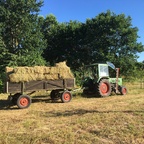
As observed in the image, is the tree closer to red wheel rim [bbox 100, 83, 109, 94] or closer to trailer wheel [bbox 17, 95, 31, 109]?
red wheel rim [bbox 100, 83, 109, 94]

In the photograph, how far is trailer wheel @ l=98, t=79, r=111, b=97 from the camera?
603 inches

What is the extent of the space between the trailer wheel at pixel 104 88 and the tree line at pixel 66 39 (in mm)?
10474

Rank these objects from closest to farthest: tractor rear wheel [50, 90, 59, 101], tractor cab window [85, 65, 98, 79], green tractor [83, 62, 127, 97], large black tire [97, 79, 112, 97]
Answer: tractor rear wheel [50, 90, 59, 101] < large black tire [97, 79, 112, 97] < green tractor [83, 62, 127, 97] < tractor cab window [85, 65, 98, 79]

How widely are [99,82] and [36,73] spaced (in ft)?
14.5

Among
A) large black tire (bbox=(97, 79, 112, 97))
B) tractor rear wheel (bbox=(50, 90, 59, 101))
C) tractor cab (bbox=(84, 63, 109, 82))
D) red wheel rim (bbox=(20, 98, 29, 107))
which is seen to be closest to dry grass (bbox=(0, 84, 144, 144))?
red wheel rim (bbox=(20, 98, 29, 107))

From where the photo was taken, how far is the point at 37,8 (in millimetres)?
27078

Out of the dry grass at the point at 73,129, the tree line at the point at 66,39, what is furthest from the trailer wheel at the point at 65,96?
the tree line at the point at 66,39

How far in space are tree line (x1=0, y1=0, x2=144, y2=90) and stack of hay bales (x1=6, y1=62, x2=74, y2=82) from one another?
10907 millimetres

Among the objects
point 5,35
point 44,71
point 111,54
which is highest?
point 5,35

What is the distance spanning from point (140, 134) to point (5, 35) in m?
21.7

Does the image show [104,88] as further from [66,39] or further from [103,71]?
[66,39]

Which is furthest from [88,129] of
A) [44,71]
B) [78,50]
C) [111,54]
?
[78,50]

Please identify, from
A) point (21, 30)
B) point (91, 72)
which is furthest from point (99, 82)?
point (21, 30)

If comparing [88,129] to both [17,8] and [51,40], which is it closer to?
[17,8]
